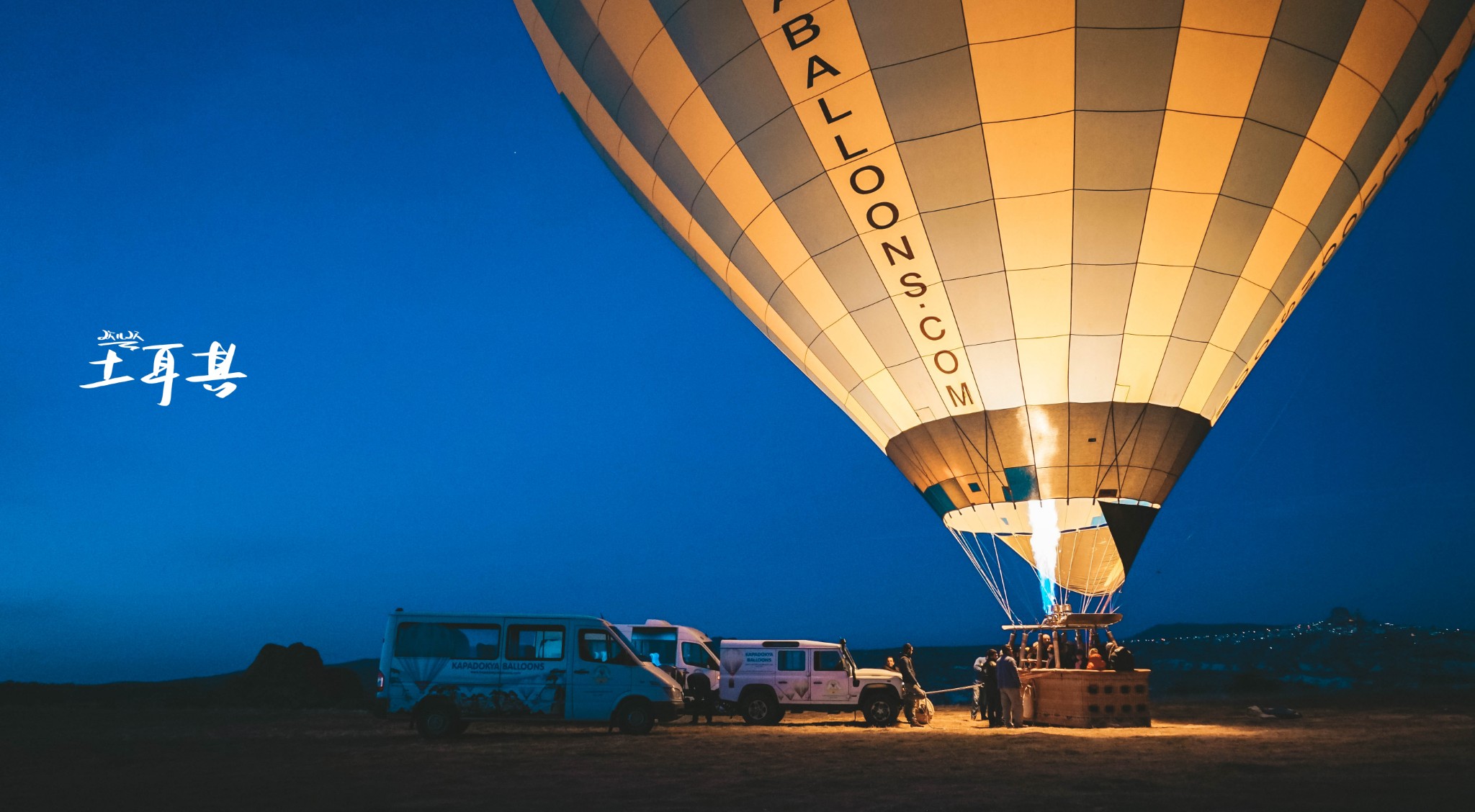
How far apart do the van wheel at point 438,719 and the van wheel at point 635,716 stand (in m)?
2.01

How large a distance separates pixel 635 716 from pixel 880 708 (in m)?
4.27

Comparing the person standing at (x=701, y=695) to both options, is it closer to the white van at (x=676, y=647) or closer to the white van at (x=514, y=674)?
the white van at (x=676, y=647)

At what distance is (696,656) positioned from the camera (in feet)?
56.1

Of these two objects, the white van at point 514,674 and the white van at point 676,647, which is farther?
the white van at point 676,647

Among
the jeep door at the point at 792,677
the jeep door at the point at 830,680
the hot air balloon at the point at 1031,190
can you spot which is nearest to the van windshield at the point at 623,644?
the jeep door at the point at 792,677

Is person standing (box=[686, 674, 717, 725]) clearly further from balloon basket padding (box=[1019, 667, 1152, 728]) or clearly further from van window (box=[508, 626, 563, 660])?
balloon basket padding (box=[1019, 667, 1152, 728])

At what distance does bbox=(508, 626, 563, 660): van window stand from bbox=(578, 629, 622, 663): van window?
265mm

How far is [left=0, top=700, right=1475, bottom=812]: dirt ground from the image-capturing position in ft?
22.0

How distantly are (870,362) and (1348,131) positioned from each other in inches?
233

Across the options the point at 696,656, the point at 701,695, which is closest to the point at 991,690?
the point at 701,695

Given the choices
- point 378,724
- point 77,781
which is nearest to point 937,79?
point 77,781

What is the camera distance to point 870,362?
1330cm

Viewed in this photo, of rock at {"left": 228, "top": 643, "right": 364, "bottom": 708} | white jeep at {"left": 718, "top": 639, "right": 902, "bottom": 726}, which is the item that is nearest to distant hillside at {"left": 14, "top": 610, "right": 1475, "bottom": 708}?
rock at {"left": 228, "top": 643, "right": 364, "bottom": 708}

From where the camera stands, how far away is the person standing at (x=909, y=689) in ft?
50.4
